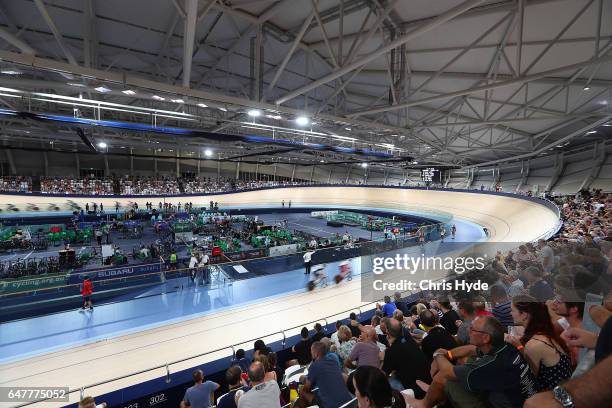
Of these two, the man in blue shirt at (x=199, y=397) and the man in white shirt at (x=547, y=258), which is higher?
the man in white shirt at (x=547, y=258)

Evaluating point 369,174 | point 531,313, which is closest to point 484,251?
point 531,313

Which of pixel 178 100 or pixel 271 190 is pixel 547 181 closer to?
pixel 271 190

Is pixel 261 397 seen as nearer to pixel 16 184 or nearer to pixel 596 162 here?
pixel 596 162

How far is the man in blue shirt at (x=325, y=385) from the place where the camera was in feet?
9.37

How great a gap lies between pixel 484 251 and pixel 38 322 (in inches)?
470

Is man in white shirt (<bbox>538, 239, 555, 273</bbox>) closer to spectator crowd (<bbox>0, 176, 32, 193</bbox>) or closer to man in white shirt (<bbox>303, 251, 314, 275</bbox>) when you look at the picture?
man in white shirt (<bbox>303, 251, 314, 275</bbox>)

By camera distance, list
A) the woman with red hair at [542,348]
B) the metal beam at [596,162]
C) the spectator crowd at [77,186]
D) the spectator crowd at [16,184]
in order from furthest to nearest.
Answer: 1. the spectator crowd at [77,186]
2. the spectator crowd at [16,184]
3. the metal beam at [596,162]
4. the woman with red hair at [542,348]

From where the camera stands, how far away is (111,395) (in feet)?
14.0

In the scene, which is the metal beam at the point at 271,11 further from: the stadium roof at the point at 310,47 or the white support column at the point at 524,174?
the white support column at the point at 524,174

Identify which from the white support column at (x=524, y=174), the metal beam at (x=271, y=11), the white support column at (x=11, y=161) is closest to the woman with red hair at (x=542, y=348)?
the metal beam at (x=271, y=11)
